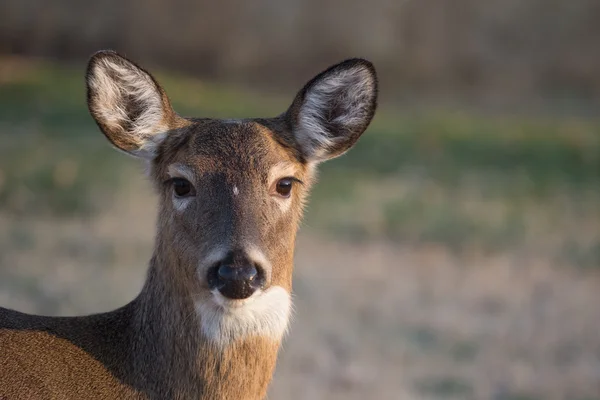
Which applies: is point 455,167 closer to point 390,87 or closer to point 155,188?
point 390,87

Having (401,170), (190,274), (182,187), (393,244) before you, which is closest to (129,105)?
(182,187)

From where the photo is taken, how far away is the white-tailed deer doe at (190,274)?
5270 mm

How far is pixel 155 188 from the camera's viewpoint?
19.6ft

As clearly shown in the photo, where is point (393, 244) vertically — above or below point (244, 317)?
below

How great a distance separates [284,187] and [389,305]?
763 centimetres

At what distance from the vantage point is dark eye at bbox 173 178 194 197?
18.4 feet

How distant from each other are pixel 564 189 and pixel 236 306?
50.2 ft

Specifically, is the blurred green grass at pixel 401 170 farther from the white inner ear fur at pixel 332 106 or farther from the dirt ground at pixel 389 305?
the white inner ear fur at pixel 332 106

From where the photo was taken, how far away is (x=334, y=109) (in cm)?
624

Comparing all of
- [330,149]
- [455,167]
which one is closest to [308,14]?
[455,167]

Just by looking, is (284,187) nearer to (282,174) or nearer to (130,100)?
(282,174)

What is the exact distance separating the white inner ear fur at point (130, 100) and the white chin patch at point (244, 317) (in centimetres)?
107

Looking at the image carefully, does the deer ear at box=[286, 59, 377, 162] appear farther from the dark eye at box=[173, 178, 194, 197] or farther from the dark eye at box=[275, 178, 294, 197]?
the dark eye at box=[173, 178, 194, 197]

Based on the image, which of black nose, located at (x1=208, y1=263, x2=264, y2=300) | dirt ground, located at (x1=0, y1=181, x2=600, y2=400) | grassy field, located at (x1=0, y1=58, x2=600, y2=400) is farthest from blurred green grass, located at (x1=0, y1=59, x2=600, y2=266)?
black nose, located at (x1=208, y1=263, x2=264, y2=300)
